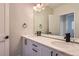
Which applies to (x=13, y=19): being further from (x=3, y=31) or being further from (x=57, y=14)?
(x=57, y=14)

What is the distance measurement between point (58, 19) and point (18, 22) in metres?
0.94

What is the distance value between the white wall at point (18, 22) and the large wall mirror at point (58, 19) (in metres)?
0.13

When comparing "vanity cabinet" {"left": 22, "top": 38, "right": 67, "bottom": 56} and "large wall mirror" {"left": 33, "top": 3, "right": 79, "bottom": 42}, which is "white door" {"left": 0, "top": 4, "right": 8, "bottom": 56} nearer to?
"vanity cabinet" {"left": 22, "top": 38, "right": 67, "bottom": 56}

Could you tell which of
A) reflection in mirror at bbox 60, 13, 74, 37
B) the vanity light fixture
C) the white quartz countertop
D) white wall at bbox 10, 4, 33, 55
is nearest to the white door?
white wall at bbox 10, 4, 33, 55

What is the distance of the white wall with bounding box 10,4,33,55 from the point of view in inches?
107

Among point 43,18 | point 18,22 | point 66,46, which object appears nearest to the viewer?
point 66,46

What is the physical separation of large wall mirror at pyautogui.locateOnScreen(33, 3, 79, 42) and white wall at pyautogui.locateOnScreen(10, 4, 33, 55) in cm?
13

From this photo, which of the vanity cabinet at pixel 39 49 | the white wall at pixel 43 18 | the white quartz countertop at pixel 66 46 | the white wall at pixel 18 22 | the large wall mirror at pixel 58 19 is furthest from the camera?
the white wall at pixel 18 22

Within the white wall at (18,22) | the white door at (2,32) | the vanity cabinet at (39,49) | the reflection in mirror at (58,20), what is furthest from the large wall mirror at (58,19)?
the white door at (2,32)

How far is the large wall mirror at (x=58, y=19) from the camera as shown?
1.93 metres

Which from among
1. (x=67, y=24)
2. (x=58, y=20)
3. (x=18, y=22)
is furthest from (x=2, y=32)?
(x=67, y=24)

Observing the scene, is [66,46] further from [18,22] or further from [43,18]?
[18,22]

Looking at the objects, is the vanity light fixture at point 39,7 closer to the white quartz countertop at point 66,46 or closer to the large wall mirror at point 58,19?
the large wall mirror at point 58,19

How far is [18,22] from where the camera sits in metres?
2.77
